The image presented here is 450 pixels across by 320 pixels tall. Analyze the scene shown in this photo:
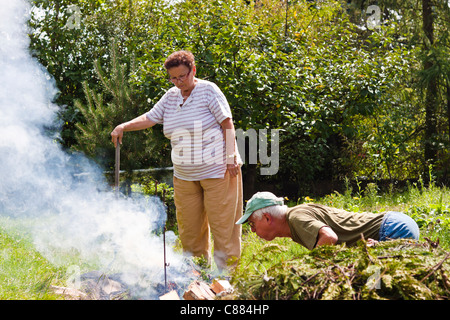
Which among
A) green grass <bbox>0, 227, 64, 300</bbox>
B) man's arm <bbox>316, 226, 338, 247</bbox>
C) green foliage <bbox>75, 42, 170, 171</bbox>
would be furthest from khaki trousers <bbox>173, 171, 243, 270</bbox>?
green foliage <bbox>75, 42, 170, 171</bbox>

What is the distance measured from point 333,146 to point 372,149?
2.12 feet

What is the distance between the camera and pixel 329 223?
276 cm

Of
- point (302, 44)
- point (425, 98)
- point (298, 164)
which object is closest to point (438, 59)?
point (425, 98)

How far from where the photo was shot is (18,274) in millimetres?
3383

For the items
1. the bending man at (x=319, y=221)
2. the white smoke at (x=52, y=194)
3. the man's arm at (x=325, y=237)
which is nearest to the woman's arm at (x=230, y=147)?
the white smoke at (x=52, y=194)

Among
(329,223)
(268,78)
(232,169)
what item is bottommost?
(329,223)

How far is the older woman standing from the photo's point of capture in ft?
12.0

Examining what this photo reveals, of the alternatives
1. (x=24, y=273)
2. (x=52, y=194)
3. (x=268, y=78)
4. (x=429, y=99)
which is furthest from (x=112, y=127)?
(x=429, y=99)

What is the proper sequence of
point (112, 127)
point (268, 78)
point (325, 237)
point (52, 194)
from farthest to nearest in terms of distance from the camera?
point (268, 78), point (112, 127), point (52, 194), point (325, 237)

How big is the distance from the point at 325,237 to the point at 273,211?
39 cm

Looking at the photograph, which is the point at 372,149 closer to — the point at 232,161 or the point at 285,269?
the point at 232,161

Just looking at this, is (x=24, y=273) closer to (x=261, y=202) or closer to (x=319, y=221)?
(x=261, y=202)

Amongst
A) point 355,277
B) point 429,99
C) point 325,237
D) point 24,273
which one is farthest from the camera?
point 429,99

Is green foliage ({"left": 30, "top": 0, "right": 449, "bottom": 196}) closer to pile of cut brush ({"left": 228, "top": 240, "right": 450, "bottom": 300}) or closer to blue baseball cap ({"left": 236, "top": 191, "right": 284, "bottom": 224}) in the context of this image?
blue baseball cap ({"left": 236, "top": 191, "right": 284, "bottom": 224})
